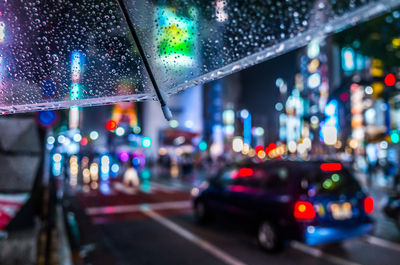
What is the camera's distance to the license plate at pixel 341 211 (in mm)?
5434

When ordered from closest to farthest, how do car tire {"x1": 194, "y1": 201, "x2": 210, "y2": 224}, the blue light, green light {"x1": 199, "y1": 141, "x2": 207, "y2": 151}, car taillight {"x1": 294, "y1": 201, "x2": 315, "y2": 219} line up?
car taillight {"x1": 294, "y1": 201, "x2": 315, "y2": 219}
car tire {"x1": 194, "y1": 201, "x2": 210, "y2": 224}
green light {"x1": 199, "y1": 141, "x2": 207, "y2": 151}
the blue light

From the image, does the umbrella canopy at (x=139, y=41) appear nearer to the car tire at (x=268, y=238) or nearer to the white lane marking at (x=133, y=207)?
the car tire at (x=268, y=238)

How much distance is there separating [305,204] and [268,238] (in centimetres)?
107

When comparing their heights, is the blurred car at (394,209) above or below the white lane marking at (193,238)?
above

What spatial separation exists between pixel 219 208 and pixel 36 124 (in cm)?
455

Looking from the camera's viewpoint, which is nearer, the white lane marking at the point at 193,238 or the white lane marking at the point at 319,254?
the white lane marking at the point at 319,254

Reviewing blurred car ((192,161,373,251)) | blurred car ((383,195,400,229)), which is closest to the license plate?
blurred car ((192,161,373,251))

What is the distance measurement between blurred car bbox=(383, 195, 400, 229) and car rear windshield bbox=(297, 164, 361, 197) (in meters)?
2.13

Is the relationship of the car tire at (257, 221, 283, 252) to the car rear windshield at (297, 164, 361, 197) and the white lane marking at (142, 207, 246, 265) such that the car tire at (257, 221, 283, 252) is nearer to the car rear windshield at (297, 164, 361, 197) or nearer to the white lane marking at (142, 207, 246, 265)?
the white lane marking at (142, 207, 246, 265)

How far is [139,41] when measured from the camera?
1.52 meters

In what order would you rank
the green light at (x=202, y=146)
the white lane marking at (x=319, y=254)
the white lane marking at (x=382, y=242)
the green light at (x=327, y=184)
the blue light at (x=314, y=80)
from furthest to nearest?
the blue light at (x=314, y=80) → the green light at (x=202, y=146) → the white lane marking at (x=382, y=242) → the green light at (x=327, y=184) → the white lane marking at (x=319, y=254)

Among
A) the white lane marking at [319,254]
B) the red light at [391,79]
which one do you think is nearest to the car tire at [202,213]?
the white lane marking at [319,254]

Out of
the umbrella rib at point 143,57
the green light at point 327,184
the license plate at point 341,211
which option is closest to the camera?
the umbrella rib at point 143,57

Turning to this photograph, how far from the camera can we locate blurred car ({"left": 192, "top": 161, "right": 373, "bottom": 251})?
5.33 m
